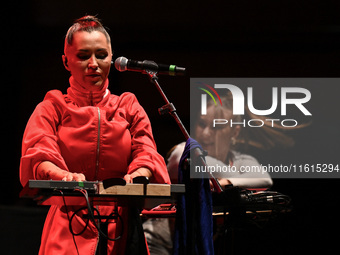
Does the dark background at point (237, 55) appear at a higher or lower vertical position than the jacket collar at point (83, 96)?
higher

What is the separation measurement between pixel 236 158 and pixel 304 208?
2.07 ft

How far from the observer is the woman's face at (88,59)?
1986mm

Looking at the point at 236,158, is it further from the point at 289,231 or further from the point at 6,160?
the point at 6,160

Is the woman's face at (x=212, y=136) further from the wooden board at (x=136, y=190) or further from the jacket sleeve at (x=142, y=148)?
the wooden board at (x=136, y=190)

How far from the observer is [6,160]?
3.16 meters

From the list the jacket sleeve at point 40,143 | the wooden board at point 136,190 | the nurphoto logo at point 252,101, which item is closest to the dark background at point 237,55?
the nurphoto logo at point 252,101

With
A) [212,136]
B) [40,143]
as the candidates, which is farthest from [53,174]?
[212,136]

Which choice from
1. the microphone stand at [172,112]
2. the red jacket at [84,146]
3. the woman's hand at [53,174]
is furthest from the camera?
the microphone stand at [172,112]

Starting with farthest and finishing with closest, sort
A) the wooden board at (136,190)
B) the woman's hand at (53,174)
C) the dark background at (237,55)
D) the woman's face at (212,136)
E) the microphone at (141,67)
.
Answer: the woman's face at (212,136), the dark background at (237,55), the microphone at (141,67), the woman's hand at (53,174), the wooden board at (136,190)

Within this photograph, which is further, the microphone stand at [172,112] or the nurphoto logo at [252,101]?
the nurphoto logo at [252,101]

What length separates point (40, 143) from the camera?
1.82 m

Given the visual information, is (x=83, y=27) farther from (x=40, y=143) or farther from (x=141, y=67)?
(x=40, y=143)

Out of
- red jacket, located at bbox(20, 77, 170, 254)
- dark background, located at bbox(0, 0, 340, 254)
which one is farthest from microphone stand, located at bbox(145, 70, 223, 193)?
dark background, located at bbox(0, 0, 340, 254)

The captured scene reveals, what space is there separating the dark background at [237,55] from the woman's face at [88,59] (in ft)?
4.52
